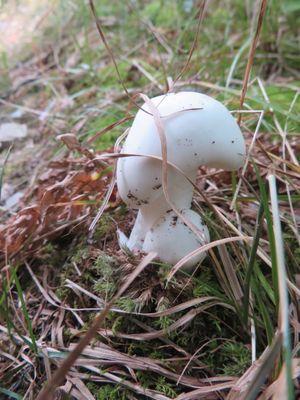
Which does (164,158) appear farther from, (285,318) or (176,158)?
(285,318)

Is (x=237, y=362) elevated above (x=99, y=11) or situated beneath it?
situated beneath

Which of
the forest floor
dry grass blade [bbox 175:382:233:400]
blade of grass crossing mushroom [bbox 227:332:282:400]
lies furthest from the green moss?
blade of grass crossing mushroom [bbox 227:332:282:400]

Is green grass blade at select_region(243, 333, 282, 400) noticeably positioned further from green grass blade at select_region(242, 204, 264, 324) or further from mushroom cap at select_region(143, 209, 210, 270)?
mushroom cap at select_region(143, 209, 210, 270)

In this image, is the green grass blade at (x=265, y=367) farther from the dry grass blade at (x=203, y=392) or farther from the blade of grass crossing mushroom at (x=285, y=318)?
the dry grass blade at (x=203, y=392)

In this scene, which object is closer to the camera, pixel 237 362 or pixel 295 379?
pixel 295 379

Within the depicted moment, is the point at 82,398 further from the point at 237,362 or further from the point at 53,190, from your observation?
the point at 53,190

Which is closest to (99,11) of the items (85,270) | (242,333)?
(85,270)
